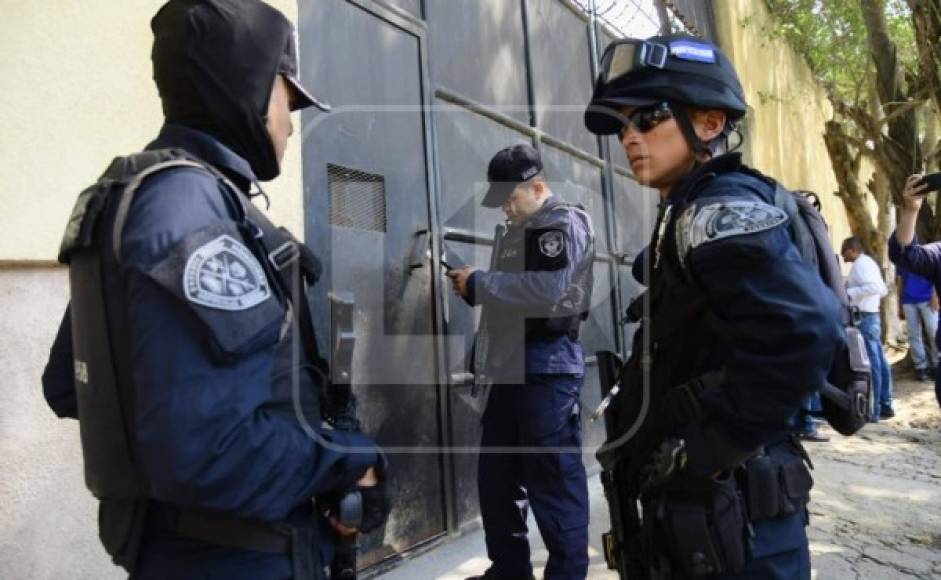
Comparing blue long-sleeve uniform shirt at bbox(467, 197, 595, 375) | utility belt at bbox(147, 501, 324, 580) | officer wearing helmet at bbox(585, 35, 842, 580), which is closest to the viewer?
utility belt at bbox(147, 501, 324, 580)

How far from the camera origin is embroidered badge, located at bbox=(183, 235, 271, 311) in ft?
3.25

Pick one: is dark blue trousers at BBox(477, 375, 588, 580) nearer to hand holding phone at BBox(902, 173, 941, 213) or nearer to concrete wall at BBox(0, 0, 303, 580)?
concrete wall at BBox(0, 0, 303, 580)

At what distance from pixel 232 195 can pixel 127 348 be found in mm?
295

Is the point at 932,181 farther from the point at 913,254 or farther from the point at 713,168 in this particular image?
the point at 713,168

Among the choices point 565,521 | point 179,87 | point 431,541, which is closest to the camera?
point 179,87

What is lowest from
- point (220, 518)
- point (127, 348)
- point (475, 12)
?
point (220, 518)

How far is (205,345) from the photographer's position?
998mm

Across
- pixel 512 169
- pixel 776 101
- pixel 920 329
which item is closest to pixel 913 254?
pixel 512 169

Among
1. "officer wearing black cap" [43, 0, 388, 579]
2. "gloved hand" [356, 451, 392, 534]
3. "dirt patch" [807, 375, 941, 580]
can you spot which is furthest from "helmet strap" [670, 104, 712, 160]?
"dirt patch" [807, 375, 941, 580]

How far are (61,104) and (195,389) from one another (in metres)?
1.67

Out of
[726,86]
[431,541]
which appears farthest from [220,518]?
[431,541]

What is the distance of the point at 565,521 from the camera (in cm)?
277

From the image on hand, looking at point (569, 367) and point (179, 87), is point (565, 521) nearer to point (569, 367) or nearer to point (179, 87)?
point (569, 367)

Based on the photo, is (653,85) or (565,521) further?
(565,521)
